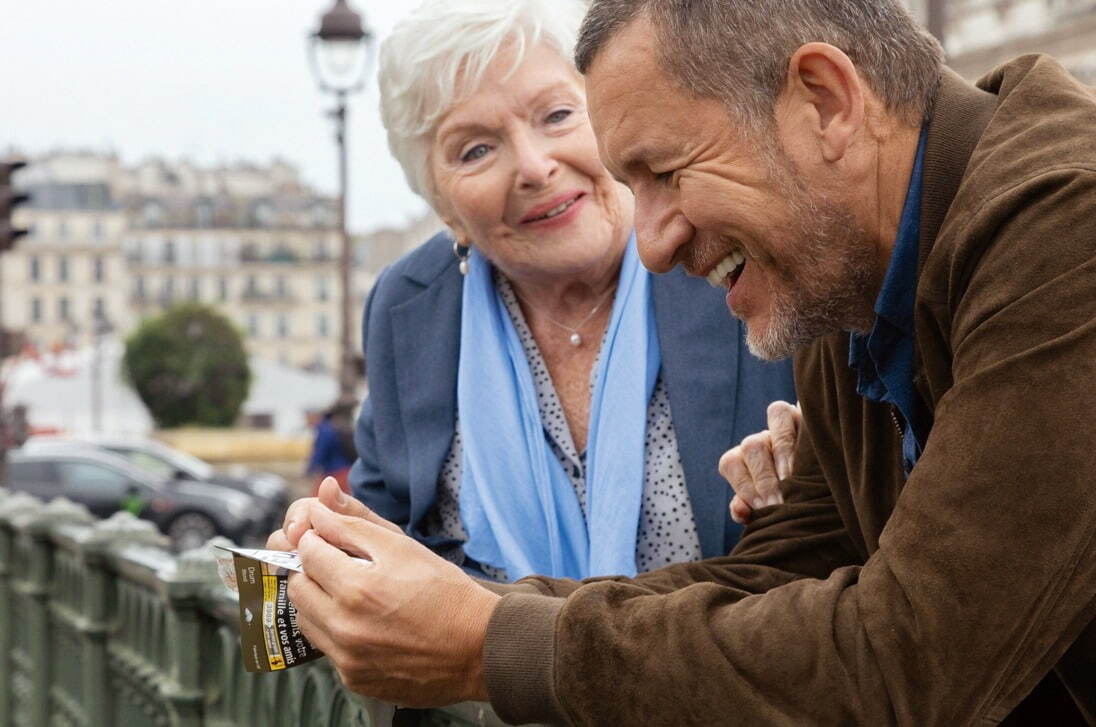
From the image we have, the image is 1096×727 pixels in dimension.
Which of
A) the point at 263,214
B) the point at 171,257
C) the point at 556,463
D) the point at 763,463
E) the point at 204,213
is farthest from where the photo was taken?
the point at 263,214

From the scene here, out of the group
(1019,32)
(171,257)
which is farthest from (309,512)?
(171,257)

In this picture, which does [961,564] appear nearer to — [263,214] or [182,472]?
[182,472]

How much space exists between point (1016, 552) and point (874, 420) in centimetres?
62

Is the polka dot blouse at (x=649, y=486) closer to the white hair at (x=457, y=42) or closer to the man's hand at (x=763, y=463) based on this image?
the man's hand at (x=763, y=463)

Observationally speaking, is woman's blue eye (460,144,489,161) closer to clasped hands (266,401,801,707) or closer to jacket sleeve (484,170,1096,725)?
clasped hands (266,401,801,707)

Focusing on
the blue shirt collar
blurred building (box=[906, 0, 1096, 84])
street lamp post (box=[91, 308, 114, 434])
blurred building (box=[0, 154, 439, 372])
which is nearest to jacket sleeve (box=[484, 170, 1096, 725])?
the blue shirt collar

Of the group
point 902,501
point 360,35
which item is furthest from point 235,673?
point 360,35

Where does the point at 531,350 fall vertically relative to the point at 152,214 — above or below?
below

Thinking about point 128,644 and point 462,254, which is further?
point 128,644

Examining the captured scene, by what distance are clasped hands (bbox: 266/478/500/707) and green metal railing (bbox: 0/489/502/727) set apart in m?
0.08

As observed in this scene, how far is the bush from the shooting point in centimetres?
6494

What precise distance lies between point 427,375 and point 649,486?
0.58 meters

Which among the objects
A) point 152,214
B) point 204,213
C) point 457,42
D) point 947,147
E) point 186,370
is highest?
point 204,213

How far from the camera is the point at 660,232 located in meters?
2.14
